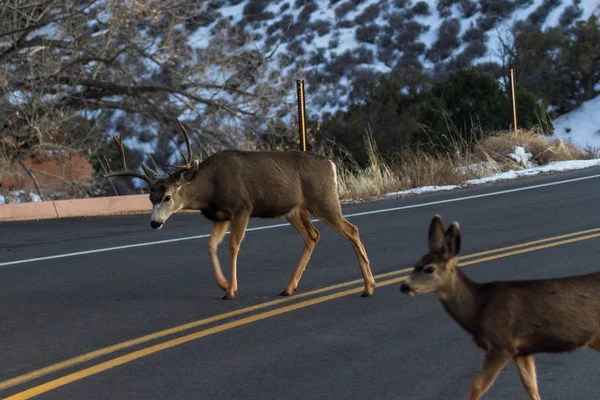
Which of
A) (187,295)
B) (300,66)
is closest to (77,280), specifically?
(187,295)

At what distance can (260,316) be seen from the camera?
28.8 feet

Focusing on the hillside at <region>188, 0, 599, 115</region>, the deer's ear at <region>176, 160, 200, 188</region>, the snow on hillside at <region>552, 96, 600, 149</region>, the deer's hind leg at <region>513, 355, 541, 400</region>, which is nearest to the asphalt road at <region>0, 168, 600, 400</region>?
the deer's hind leg at <region>513, 355, 541, 400</region>

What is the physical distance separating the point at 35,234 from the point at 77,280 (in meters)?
4.38

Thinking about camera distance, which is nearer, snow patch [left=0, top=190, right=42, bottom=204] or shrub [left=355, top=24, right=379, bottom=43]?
snow patch [left=0, top=190, right=42, bottom=204]

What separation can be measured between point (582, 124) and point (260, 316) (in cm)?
3340

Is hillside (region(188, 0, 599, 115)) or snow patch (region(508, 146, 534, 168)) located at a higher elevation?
hillside (region(188, 0, 599, 115))

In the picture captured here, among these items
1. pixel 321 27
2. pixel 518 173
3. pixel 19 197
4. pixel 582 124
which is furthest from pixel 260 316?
pixel 321 27

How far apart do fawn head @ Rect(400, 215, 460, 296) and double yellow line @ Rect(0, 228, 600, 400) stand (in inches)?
A: 103

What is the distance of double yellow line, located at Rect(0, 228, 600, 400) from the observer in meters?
6.93

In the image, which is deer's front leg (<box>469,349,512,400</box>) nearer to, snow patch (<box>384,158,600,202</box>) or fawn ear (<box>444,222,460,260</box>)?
fawn ear (<box>444,222,460,260</box>)

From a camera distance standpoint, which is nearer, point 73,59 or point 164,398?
point 164,398

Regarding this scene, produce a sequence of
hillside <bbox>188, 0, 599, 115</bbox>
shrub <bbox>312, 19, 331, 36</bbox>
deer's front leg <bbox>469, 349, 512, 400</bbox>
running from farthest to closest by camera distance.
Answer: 1. shrub <bbox>312, 19, 331, 36</bbox>
2. hillside <bbox>188, 0, 599, 115</bbox>
3. deer's front leg <bbox>469, 349, 512, 400</bbox>

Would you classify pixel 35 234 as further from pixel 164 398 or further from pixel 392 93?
pixel 392 93

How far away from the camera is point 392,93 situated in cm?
3488
